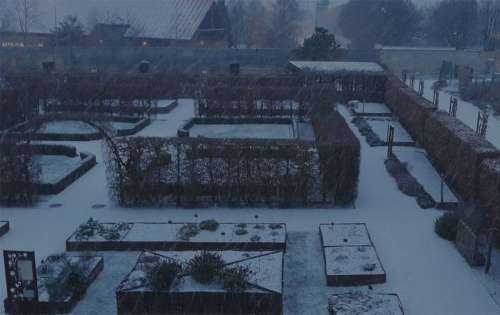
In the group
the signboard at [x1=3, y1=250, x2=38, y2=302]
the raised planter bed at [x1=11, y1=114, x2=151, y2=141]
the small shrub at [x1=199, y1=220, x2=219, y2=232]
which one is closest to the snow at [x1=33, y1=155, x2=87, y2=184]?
the raised planter bed at [x1=11, y1=114, x2=151, y2=141]

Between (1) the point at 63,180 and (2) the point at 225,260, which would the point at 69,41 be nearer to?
(1) the point at 63,180

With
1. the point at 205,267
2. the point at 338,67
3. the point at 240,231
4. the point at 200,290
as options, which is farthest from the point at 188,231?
the point at 338,67

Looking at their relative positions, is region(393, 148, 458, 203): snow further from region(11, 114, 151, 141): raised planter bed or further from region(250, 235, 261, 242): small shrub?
region(11, 114, 151, 141): raised planter bed

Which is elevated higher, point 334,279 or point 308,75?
point 308,75

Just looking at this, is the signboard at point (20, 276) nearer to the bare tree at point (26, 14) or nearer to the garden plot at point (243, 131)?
the garden plot at point (243, 131)

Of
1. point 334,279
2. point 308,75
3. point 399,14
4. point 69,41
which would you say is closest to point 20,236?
point 334,279

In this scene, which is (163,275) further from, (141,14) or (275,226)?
(141,14)
